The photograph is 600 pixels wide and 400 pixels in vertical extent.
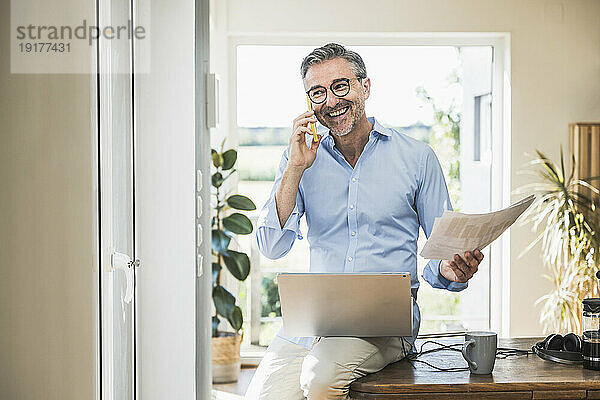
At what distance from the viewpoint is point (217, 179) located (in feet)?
14.3

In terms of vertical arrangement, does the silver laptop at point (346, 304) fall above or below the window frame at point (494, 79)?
below

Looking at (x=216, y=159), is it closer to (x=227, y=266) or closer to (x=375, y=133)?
(x=227, y=266)

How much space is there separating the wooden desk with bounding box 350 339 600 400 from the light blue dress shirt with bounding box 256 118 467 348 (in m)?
0.44

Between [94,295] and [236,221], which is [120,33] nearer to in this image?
[94,295]

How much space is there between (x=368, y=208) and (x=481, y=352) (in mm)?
679

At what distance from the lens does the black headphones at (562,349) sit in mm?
2299

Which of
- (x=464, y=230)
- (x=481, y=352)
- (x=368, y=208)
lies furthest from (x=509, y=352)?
(x=368, y=208)

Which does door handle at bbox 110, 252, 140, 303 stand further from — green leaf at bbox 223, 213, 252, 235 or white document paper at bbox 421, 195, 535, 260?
green leaf at bbox 223, 213, 252, 235

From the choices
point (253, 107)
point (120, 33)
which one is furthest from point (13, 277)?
point (253, 107)

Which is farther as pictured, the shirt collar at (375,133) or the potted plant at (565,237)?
the potted plant at (565,237)

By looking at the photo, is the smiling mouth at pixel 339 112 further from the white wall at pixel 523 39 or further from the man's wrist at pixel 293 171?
the white wall at pixel 523 39

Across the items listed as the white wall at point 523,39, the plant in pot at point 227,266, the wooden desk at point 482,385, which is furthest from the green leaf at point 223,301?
the wooden desk at point 482,385

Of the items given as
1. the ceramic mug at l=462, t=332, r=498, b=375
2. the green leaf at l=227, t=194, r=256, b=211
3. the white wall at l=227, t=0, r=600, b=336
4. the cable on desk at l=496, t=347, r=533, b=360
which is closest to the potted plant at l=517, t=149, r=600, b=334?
the white wall at l=227, t=0, r=600, b=336

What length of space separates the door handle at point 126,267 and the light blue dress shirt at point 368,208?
0.50 metres
